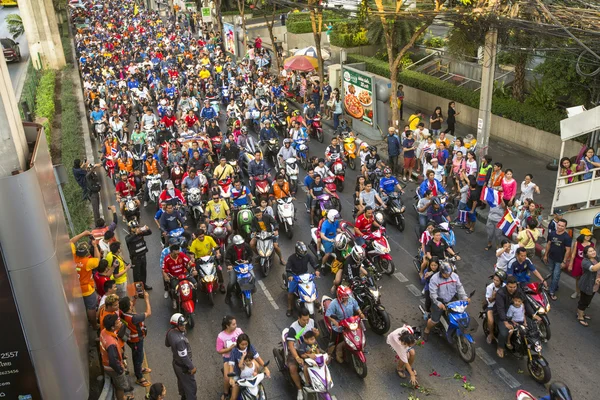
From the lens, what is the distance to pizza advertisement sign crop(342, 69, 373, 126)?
2141 cm

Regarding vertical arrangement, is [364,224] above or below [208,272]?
above

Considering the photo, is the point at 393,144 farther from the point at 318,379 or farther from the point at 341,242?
the point at 318,379

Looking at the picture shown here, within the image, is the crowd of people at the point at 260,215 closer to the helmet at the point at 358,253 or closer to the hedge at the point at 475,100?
the helmet at the point at 358,253

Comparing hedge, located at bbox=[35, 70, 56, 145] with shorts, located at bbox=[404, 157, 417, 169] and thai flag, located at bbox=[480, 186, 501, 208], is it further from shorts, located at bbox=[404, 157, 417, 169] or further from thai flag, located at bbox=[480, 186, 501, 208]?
thai flag, located at bbox=[480, 186, 501, 208]

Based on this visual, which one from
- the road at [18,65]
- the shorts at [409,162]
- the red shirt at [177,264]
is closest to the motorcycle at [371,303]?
the red shirt at [177,264]

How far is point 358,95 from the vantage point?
2209cm

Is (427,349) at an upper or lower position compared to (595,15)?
lower

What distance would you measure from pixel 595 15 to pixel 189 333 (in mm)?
12594

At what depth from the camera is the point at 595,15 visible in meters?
15.4

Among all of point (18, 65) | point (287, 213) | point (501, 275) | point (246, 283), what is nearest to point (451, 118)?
point (287, 213)

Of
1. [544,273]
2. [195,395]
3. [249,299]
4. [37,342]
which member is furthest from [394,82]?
[37,342]

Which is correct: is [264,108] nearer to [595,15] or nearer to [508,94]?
[508,94]

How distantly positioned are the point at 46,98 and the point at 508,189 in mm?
22577

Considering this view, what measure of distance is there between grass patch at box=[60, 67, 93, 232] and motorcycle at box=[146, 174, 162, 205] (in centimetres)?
171
